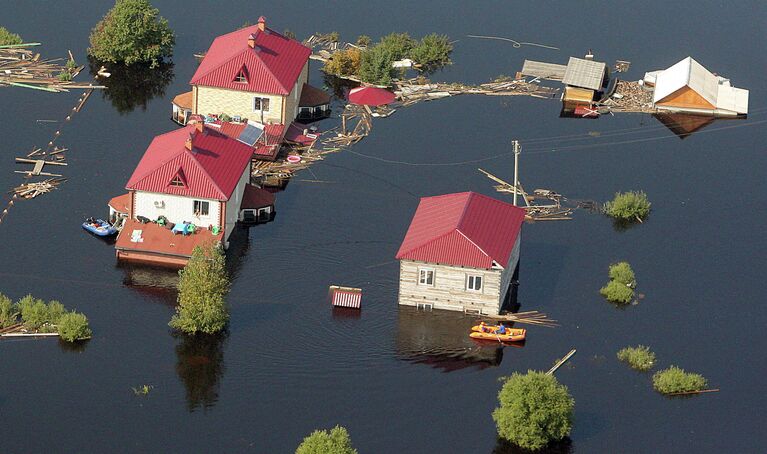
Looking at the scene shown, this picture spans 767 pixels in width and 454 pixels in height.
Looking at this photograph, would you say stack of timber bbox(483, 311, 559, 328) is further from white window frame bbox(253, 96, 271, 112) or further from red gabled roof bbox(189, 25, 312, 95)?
white window frame bbox(253, 96, 271, 112)

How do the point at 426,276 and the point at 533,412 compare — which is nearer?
the point at 533,412

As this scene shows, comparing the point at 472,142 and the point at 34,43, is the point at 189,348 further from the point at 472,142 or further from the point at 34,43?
the point at 34,43

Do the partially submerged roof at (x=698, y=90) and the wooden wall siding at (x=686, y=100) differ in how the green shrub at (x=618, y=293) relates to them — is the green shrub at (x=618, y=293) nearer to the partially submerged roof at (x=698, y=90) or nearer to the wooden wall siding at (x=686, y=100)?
the partially submerged roof at (x=698, y=90)

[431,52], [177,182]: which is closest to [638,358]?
[177,182]

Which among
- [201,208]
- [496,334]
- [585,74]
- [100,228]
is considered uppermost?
[585,74]

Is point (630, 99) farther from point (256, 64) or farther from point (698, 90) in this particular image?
point (256, 64)

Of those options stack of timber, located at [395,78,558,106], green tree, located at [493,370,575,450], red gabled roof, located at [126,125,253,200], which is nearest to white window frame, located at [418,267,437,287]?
green tree, located at [493,370,575,450]
